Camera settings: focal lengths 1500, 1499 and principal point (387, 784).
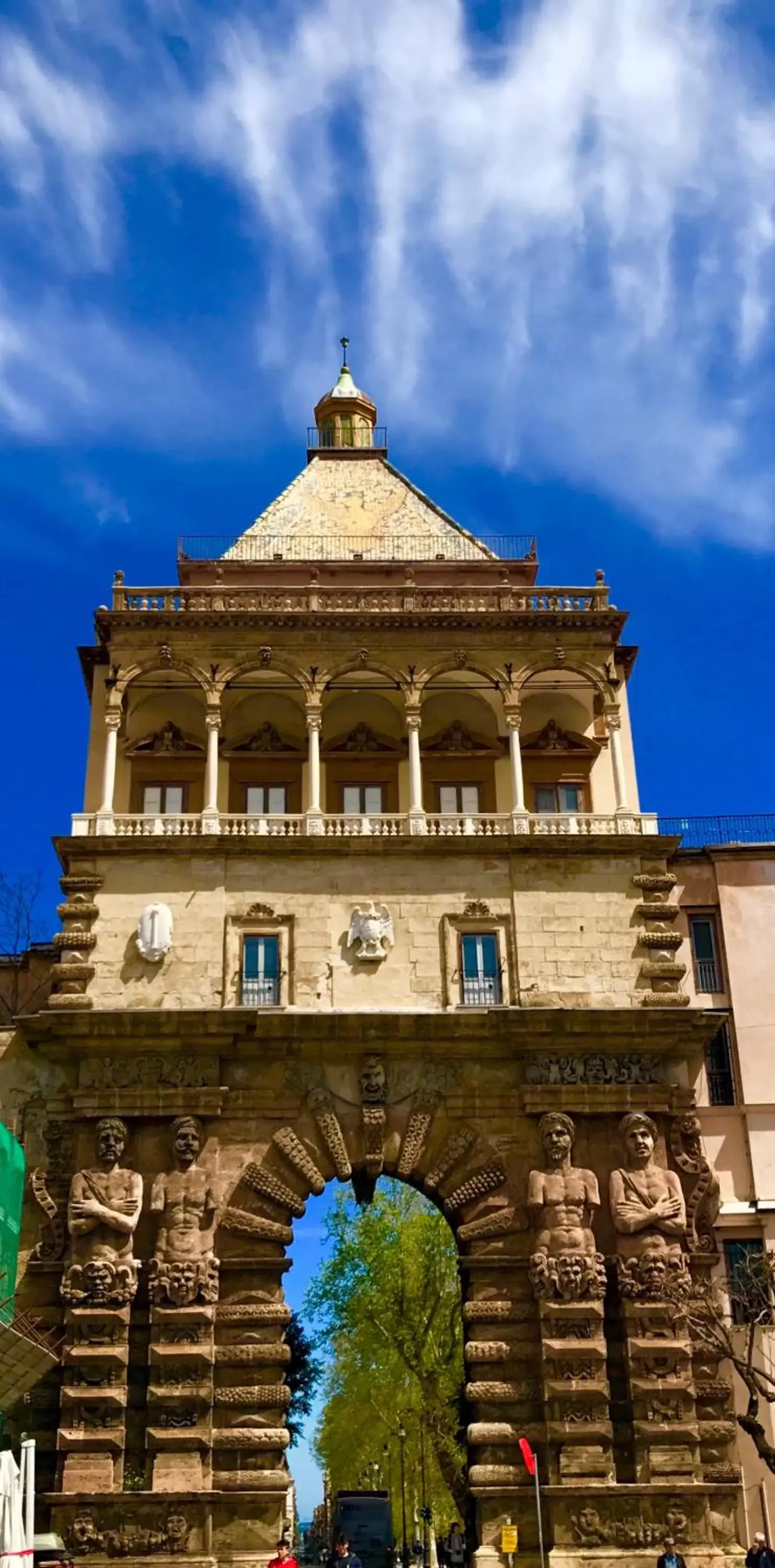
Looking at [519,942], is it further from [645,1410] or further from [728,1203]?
[645,1410]

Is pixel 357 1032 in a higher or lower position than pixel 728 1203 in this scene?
higher

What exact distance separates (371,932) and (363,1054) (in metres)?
2.42

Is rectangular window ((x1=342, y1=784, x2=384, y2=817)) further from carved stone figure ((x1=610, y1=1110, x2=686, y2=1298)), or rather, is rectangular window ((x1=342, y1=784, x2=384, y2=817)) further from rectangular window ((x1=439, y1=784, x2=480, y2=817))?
carved stone figure ((x1=610, y1=1110, x2=686, y2=1298))

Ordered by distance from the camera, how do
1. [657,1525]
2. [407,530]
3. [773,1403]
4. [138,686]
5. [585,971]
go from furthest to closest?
[407,530], [138,686], [585,971], [773,1403], [657,1525]

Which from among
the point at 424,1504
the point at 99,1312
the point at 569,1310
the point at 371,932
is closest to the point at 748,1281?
the point at 569,1310

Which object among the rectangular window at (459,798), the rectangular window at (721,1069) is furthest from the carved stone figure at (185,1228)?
the rectangular window at (721,1069)

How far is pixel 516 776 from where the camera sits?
32.1 metres

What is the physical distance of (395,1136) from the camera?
2856cm

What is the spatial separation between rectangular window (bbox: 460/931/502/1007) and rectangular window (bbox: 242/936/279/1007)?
12.1 ft

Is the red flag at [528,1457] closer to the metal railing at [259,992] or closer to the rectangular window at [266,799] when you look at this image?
the metal railing at [259,992]

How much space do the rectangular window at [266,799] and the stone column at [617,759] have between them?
728 centimetres

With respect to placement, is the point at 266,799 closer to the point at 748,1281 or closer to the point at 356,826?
the point at 356,826

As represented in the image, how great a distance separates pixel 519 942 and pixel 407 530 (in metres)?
13.0

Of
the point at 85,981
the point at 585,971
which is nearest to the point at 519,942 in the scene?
the point at 585,971
